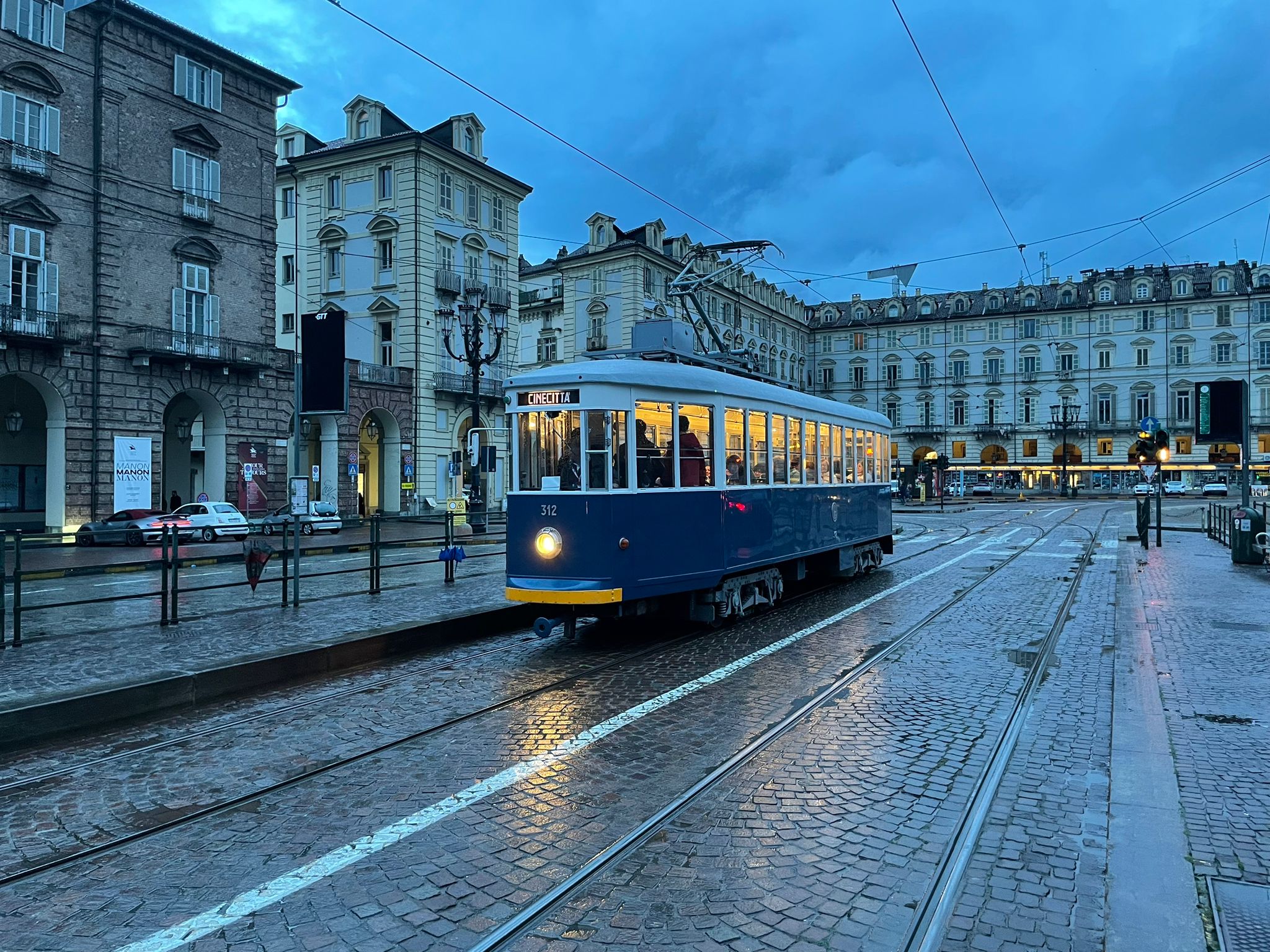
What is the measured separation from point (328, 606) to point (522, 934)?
890cm

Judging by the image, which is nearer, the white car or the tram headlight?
the tram headlight

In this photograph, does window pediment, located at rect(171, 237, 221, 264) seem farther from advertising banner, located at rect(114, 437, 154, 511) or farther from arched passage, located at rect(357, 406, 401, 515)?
arched passage, located at rect(357, 406, 401, 515)

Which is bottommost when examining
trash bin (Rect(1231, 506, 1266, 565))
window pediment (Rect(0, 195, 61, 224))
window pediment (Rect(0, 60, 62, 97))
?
trash bin (Rect(1231, 506, 1266, 565))

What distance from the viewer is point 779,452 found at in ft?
38.3

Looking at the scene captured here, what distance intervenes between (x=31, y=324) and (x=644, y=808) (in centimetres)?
2893

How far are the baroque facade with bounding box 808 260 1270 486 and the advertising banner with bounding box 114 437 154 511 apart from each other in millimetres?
65934

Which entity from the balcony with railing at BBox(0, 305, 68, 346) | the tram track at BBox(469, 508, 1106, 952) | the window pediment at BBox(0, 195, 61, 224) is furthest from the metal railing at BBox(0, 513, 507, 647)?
the window pediment at BBox(0, 195, 61, 224)

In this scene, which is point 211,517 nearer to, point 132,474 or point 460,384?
point 132,474

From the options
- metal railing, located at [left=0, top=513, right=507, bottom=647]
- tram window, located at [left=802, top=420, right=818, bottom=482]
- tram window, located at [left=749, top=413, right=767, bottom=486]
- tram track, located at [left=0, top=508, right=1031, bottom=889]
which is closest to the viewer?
tram track, located at [left=0, top=508, right=1031, bottom=889]

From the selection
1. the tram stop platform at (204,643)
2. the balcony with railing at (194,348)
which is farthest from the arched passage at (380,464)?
the tram stop platform at (204,643)

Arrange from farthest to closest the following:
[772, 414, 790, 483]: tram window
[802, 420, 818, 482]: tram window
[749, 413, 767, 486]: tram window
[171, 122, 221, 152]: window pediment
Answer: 1. [171, 122, 221, 152]: window pediment
2. [802, 420, 818, 482]: tram window
3. [772, 414, 790, 483]: tram window
4. [749, 413, 767, 486]: tram window

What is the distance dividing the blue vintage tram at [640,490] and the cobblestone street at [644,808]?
919 millimetres

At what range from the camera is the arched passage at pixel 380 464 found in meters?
40.0

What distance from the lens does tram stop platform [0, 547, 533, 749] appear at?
677cm
